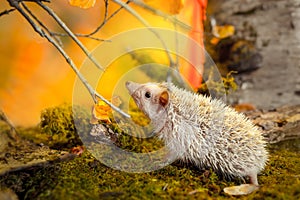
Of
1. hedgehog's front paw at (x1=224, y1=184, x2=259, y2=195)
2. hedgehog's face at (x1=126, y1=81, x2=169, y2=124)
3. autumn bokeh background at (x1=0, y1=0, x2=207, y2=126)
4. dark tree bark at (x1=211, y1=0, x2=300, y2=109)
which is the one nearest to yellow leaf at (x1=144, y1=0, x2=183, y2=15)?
autumn bokeh background at (x1=0, y1=0, x2=207, y2=126)

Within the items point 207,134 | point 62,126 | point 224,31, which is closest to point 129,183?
point 207,134

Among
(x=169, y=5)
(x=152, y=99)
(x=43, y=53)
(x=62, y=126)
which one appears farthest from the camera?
(x=43, y=53)

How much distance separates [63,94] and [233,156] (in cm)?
128

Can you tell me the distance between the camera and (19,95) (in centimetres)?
239

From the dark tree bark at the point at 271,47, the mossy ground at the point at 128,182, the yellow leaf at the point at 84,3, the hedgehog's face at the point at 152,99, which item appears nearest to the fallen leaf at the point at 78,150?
the mossy ground at the point at 128,182

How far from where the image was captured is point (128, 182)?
50.4 inches

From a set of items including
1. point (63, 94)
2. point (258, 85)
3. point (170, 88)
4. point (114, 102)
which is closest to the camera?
point (170, 88)

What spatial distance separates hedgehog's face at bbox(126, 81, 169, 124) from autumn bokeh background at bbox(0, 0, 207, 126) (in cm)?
82

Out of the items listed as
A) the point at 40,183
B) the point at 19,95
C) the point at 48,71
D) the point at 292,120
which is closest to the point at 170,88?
the point at 40,183

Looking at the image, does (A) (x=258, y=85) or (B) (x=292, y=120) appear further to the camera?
(A) (x=258, y=85)

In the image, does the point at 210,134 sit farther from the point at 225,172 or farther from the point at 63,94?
the point at 63,94

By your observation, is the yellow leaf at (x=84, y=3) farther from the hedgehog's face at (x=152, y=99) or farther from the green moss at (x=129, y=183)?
the green moss at (x=129, y=183)

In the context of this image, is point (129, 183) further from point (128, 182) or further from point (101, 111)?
point (101, 111)

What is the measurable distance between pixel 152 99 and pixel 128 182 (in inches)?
14.3
